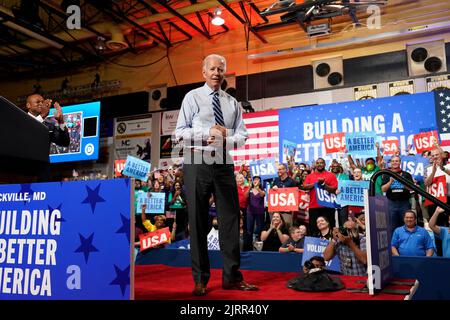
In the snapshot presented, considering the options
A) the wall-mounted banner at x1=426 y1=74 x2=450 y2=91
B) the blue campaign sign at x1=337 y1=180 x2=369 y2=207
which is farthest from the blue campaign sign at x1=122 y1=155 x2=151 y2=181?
the wall-mounted banner at x1=426 y1=74 x2=450 y2=91

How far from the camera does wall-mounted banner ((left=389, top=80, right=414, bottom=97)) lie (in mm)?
7270

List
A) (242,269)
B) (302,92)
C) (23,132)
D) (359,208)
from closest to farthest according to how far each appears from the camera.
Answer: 1. (23,132)
2. (242,269)
3. (359,208)
4. (302,92)

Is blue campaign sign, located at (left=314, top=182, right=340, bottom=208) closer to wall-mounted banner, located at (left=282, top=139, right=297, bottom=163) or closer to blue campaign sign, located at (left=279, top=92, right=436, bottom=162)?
blue campaign sign, located at (left=279, top=92, right=436, bottom=162)

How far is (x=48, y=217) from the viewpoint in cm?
141

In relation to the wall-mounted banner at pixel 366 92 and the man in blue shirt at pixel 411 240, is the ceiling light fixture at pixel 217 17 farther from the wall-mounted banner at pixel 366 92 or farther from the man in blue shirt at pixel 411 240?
the man in blue shirt at pixel 411 240

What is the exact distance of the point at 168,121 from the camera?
9383 mm

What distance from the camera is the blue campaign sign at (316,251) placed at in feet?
10.7

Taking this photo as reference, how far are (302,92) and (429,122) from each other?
298 cm

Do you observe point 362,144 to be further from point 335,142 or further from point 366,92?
point 366,92

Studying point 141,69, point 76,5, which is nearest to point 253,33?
point 141,69

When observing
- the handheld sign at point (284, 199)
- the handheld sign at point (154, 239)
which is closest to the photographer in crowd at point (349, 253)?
the handheld sign at point (284, 199)

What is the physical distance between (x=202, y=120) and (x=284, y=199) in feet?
8.39

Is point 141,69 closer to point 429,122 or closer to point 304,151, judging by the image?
point 304,151

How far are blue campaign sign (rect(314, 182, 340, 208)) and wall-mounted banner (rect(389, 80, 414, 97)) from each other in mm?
3408
